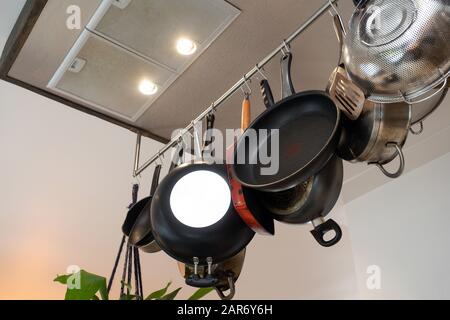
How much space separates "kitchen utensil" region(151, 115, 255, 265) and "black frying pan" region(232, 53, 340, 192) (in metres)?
0.11

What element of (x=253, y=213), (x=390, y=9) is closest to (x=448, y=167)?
(x=253, y=213)

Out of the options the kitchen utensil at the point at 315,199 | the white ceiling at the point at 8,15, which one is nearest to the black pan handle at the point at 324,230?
the kitchen utensil at the point at 315,199

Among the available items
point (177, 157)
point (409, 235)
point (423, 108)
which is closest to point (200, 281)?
point (177, 157)

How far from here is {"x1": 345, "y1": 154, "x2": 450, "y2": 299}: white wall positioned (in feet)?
5.76

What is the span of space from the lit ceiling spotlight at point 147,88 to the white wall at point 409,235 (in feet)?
3.66

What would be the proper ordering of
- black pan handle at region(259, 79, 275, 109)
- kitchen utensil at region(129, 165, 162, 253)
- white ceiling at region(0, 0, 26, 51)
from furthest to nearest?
1. white ceiling at region(0, 0, 26, 51)
2. kitchen utensil at region(129, 165, 162, 253)
3. black pan handle at region(259, 79, 275, 109)

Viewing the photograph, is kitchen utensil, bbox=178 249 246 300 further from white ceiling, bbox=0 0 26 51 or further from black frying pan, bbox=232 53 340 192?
white ceiling, bbox=0 0 26 51

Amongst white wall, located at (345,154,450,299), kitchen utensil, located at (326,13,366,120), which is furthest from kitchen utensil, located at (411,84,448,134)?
white wall, located at (345,154,450,299)

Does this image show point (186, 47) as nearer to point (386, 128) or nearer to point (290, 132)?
point (290, 132)

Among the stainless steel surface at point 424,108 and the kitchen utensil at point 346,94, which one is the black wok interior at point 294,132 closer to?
the kitchen utensil at point 346,94

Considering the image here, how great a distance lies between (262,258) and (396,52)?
1.53 meters

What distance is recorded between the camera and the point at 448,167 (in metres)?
1.84

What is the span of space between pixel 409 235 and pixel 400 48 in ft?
4.43
